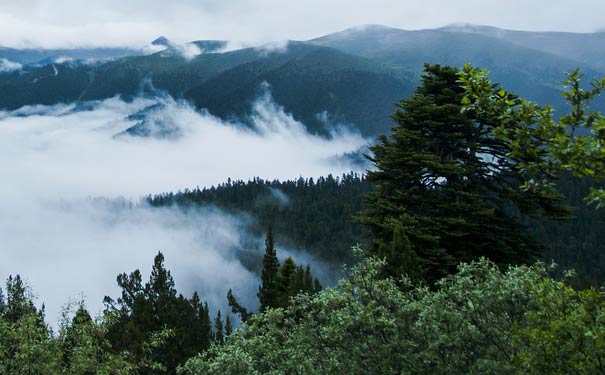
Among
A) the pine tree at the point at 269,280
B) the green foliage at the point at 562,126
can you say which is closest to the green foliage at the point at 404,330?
the green foliage at the point at 562,126

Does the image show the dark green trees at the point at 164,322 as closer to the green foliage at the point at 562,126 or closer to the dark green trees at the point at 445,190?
the dark green trees at the point at 445,190

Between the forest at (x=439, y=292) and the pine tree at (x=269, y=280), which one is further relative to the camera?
the pine tree at (x=269, y=280)

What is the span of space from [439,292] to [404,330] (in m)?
1.43

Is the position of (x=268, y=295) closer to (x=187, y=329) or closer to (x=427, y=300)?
(x=187, y=329)

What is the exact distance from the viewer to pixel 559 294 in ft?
33.6

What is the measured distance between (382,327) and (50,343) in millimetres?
10530

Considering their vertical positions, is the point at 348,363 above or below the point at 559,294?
below

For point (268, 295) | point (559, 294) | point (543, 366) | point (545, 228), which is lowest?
point (545, 228)

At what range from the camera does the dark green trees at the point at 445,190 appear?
27984 mm

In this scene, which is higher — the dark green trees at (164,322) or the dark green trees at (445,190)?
the dark green trees at (445,190)

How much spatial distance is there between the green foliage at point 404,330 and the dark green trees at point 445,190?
1345 cm

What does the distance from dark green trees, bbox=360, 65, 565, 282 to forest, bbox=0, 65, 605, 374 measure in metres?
0.09

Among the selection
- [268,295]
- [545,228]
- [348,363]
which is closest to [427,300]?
[348,363]

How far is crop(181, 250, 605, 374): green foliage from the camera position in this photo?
11570 mm
